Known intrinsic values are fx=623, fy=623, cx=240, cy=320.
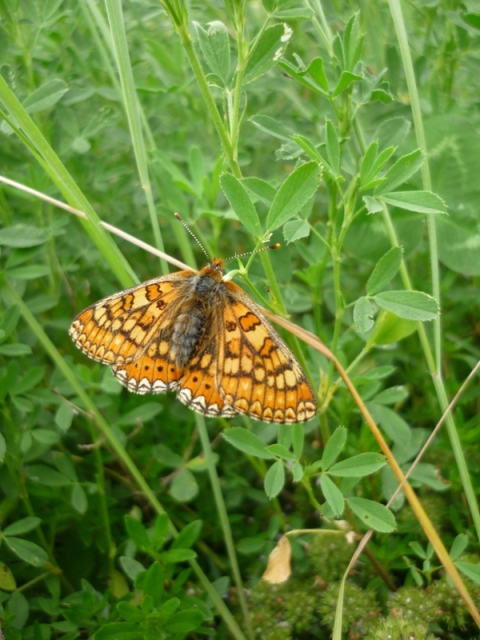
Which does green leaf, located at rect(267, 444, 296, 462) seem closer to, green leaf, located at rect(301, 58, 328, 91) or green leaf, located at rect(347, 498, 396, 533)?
green leaf, located at rect(347, 498, 396, 533)

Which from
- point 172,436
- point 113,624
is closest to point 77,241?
point 172,436

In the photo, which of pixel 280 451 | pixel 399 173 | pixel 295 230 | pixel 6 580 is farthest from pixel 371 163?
pixel 6 580

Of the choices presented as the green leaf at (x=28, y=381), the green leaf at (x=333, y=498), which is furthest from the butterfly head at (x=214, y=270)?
the green leaf at (x=333, y=498)

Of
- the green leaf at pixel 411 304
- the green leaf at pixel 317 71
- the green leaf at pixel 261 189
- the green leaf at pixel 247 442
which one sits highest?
the green leaf at pixel 317 71

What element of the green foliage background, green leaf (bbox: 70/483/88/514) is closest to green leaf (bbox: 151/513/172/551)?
the green foliage background

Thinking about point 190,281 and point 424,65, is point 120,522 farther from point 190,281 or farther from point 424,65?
point 424,65

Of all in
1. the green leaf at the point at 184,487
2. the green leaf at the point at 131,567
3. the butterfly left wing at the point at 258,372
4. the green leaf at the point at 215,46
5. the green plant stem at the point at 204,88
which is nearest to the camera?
the green plant stem at the point at 204,88

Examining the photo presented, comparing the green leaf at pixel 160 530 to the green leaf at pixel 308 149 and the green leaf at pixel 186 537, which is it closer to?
the green leaf at pixel 186 537
